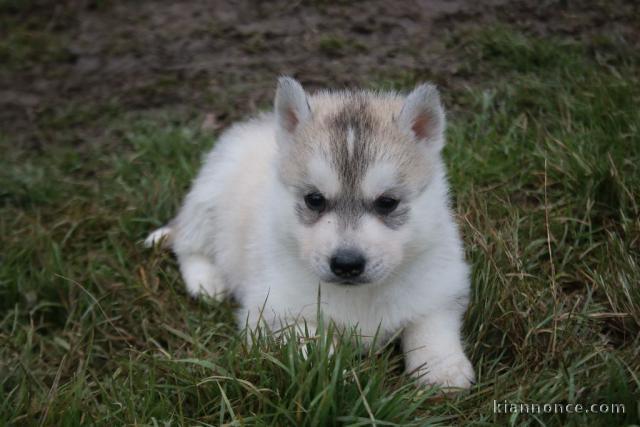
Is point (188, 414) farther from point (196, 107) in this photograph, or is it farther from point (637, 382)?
point (196, 107)

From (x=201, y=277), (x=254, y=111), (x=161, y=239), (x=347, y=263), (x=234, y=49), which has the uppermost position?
(x=347, y=263)

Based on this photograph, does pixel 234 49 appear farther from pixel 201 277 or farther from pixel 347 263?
pixel 347 263

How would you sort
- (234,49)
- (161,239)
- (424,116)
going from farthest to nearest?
(234,49) < (161,239) < (424,116)

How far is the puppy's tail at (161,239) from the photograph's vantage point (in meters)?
4.72

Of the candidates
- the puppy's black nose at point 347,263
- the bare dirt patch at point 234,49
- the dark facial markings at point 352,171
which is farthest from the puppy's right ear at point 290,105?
the bare dirt patch at point 234,49

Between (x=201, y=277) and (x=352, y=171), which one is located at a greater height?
(x=352, y=171)

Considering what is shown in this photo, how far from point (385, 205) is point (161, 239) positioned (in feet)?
6.68

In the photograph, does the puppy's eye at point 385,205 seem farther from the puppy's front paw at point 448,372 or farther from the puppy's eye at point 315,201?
the puppy's front paw at point 448,372

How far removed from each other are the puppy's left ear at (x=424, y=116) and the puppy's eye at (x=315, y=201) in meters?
0.52

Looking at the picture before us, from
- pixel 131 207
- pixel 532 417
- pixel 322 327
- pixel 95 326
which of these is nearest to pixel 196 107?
pixel 131 207

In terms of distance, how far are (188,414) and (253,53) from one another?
437 centimetres

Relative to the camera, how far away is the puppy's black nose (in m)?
3.06

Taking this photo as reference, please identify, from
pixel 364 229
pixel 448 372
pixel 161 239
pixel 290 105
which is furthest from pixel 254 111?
pixel 448 372

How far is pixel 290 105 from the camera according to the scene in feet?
11.4
